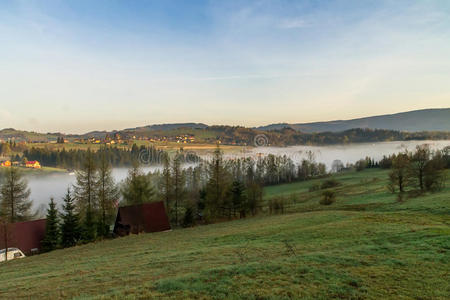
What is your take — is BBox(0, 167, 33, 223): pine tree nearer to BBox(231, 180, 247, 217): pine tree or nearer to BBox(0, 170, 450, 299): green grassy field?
BBox(0, 170, 450, 299): green grassy field

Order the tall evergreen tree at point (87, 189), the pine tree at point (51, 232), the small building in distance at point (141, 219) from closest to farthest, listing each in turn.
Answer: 1. the pine tree at point (51, 232)
2. the tall evergreen tree at point (87, 189)
3. the small building in distance at point (141, 219)

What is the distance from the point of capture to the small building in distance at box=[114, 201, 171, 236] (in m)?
35.7

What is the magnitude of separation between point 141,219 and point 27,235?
13.4 meters

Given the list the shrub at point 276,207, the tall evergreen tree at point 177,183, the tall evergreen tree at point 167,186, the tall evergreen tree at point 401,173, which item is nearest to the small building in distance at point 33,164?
the tall evergreen tree at point 167,186

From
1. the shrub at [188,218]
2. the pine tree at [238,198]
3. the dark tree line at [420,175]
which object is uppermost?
the dark tree line at [420,175]

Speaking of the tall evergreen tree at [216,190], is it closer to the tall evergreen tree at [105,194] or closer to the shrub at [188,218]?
the shrub at [188,218]

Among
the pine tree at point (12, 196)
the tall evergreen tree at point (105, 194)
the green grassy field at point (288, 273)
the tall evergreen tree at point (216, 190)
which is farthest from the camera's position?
the tall evergreen tree at point (216, 190)

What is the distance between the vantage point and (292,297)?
7930 mm

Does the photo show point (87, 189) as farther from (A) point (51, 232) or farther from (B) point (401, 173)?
(B) point (401, 173)

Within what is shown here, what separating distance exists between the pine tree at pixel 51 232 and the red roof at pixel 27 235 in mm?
2777

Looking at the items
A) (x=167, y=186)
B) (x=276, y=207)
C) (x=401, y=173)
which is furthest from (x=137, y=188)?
(x=401, y=173)

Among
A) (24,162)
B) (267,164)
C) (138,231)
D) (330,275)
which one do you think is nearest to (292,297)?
(330,275)

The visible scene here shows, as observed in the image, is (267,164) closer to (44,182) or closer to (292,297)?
(44,182)

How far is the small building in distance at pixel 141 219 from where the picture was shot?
35656mm
